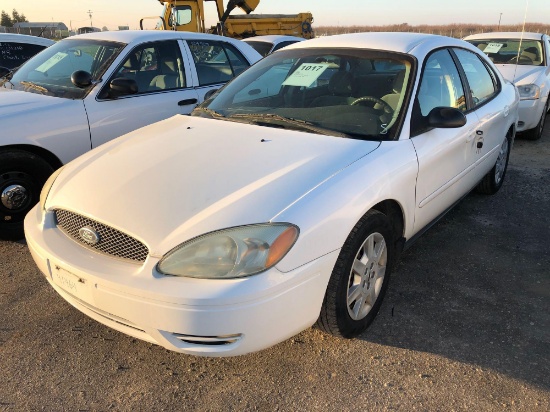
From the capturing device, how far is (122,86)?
429 centimetres

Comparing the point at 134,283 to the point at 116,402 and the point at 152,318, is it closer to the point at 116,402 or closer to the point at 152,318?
the point at 152,318

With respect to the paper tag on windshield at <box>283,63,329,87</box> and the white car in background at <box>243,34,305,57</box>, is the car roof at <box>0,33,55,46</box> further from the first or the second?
the paper tag on windshield at <box>283,63,329,87</box>

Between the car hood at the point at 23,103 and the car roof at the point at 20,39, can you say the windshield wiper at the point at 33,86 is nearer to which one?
the car hood at the point at 23,103

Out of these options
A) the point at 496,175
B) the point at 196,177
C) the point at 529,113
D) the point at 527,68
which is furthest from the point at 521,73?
the point at 196,177

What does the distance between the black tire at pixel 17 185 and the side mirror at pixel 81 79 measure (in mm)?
745

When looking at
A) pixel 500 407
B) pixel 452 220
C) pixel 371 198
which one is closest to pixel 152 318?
pixel 371 198

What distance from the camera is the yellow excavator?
13977 millimetres

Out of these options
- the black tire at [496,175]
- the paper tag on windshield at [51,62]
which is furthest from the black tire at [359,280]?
the paper tag on windshield at [51,62]

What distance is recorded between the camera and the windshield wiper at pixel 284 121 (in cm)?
290

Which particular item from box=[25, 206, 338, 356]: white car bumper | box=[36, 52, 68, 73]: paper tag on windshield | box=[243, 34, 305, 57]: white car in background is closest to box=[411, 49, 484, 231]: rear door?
box=[25, 206, 338, 356]: white car bumper

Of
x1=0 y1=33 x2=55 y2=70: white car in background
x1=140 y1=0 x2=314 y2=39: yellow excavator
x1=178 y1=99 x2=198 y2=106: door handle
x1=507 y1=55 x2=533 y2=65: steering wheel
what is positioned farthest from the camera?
x1=140 y1=0 x2=314 y2=39: yellow excavator

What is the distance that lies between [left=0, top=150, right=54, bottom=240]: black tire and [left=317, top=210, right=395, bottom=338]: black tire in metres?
2.64

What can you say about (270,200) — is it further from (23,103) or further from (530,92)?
(530,92)

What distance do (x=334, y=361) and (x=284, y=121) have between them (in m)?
1.46
